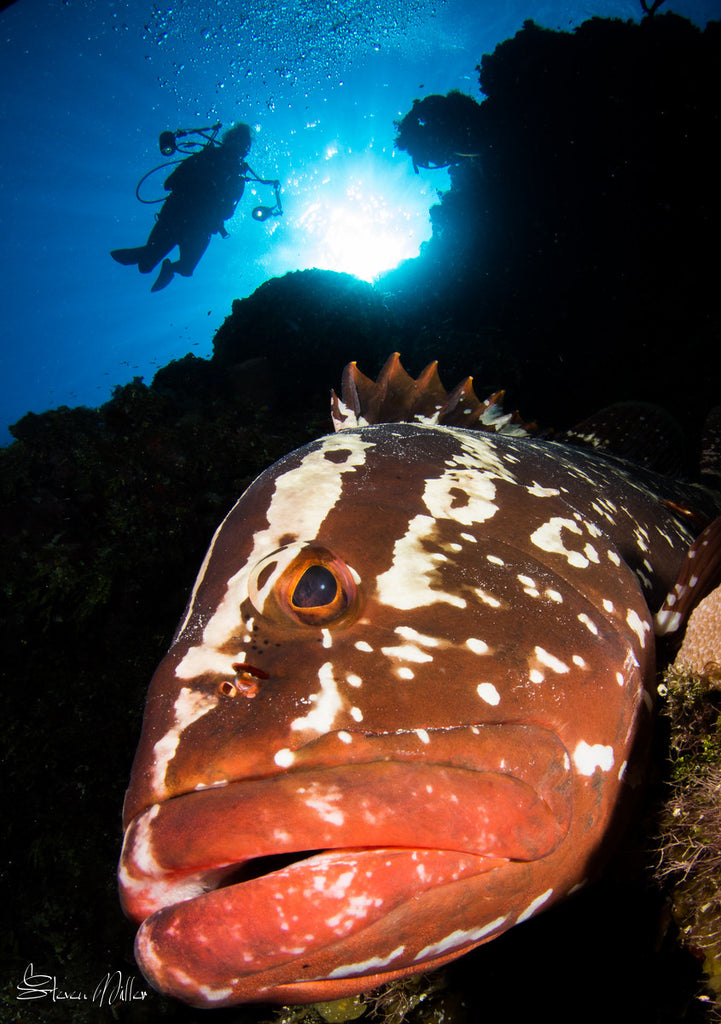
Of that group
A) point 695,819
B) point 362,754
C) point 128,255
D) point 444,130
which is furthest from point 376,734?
point 128,255

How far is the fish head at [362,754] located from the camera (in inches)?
44.8

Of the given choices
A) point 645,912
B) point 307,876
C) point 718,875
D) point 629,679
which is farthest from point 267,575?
point 645,912

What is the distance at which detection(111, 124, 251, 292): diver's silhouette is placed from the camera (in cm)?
1953

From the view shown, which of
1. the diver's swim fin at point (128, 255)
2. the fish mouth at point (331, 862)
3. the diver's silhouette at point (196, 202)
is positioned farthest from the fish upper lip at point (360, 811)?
the diver's swim fin at point (128, 255)

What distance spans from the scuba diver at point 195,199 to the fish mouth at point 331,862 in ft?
74.5

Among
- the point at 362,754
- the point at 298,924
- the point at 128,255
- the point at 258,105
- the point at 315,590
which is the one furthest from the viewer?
the point at 258,105

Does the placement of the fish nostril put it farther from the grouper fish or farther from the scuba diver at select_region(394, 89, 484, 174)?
the scuba diver at select_region(394, 89, 484, 174)

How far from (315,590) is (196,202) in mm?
23956

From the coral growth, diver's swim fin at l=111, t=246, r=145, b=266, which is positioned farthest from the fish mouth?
diver's swim fin at l=111, t=246, r=145, b=266

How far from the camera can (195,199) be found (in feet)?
65.4

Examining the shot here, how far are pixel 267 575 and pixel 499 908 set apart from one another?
46.5 inches

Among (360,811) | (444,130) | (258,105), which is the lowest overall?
(360,811)

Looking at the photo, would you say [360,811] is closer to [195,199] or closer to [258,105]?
[195,199]

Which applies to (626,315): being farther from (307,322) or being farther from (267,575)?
(267,575)
